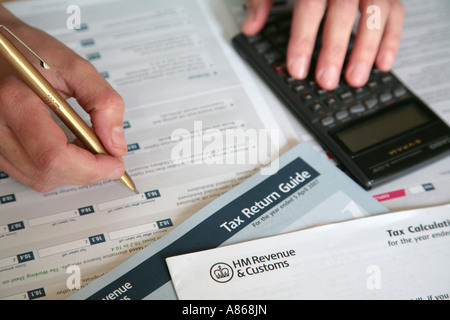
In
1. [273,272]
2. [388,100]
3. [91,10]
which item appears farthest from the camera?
[91,10]

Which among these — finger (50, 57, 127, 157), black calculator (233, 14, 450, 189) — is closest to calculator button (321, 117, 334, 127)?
black calculator (233, 14, 450, 189)

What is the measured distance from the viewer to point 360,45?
490 millimetres

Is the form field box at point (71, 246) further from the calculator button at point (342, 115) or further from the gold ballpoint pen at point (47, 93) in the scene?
the calculator button at point (342, 115)

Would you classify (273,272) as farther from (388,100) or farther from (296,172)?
(388,100)

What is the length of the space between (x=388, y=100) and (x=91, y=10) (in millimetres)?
427

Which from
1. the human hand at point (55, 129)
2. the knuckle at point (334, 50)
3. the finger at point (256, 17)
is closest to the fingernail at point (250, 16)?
the finger at point (256, 17)

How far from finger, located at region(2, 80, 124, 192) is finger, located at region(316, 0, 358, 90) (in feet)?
0.85

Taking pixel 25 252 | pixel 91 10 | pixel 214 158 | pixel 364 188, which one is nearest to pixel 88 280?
pixel 25 252

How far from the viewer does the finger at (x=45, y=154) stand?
0.36m

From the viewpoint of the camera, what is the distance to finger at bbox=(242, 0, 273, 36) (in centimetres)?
54

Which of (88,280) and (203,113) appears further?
(203,113)

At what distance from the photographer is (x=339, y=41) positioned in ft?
1.59

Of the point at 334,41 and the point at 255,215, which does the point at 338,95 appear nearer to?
the point at 334,41

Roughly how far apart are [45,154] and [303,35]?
0.33m
